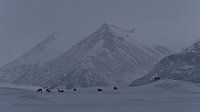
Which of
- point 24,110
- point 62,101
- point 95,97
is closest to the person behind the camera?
point 24,110

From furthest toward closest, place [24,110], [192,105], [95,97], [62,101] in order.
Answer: [95,97], [62,101], [192,105], [24,110]

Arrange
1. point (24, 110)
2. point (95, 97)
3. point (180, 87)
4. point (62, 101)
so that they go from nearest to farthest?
1. point (24, 110)
2. point (62, 101)
3. point (95, 97)
4. point (180, 87)

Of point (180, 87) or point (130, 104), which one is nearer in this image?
point (130, 104)

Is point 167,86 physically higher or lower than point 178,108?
higher

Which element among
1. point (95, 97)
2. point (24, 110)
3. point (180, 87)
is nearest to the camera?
point (24, 110)

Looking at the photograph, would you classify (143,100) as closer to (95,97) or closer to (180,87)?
(95,97)

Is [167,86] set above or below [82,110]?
above

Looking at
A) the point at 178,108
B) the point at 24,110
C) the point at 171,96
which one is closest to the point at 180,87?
the point at 171,96

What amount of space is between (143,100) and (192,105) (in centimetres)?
540

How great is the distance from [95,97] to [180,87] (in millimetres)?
11746

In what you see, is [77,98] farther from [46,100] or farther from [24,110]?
[24,110]

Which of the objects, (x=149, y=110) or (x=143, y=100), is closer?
(x=149, y=110)

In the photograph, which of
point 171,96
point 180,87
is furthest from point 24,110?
point 180,87

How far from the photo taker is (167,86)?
48656mm
